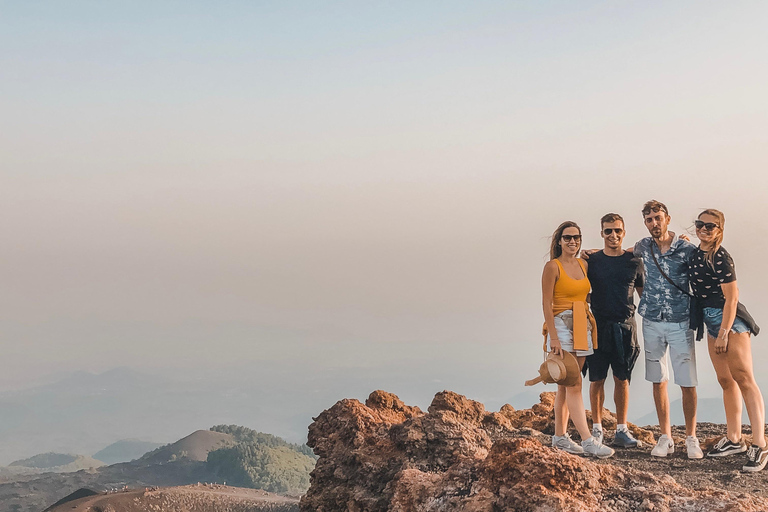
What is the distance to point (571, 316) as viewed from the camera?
8953 millimetres

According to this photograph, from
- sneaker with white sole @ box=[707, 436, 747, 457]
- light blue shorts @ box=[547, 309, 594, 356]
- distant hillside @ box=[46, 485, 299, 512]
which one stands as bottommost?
distant hillside @ box=[46, 485, 299, 512]

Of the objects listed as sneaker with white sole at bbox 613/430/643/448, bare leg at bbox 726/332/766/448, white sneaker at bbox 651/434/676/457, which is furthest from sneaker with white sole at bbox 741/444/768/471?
sneaker with white sole at bbox 613/430/643/448

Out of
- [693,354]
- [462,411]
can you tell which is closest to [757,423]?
[693,354]

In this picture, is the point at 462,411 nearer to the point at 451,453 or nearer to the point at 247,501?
the point at 451,453

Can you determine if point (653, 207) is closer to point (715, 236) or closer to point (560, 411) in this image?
point (715, 236)

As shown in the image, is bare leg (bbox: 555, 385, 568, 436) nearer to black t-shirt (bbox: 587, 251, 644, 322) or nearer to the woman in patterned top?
black t-shirt (bbox: 587, 251, 644, 322)

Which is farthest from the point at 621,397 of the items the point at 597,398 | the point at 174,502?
the point at 174,502

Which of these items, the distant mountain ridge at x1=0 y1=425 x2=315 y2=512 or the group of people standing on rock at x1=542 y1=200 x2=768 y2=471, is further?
the distant mountain ridge at x1=0 y1=425 x2=315 y2=512

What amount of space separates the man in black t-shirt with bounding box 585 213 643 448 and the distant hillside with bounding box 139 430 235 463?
223 ft

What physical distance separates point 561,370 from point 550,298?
871mm

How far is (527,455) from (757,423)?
4677 mm

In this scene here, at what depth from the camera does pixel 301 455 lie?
73688mm

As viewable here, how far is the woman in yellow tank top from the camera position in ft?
29.1

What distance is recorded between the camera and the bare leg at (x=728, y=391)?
8875mm
